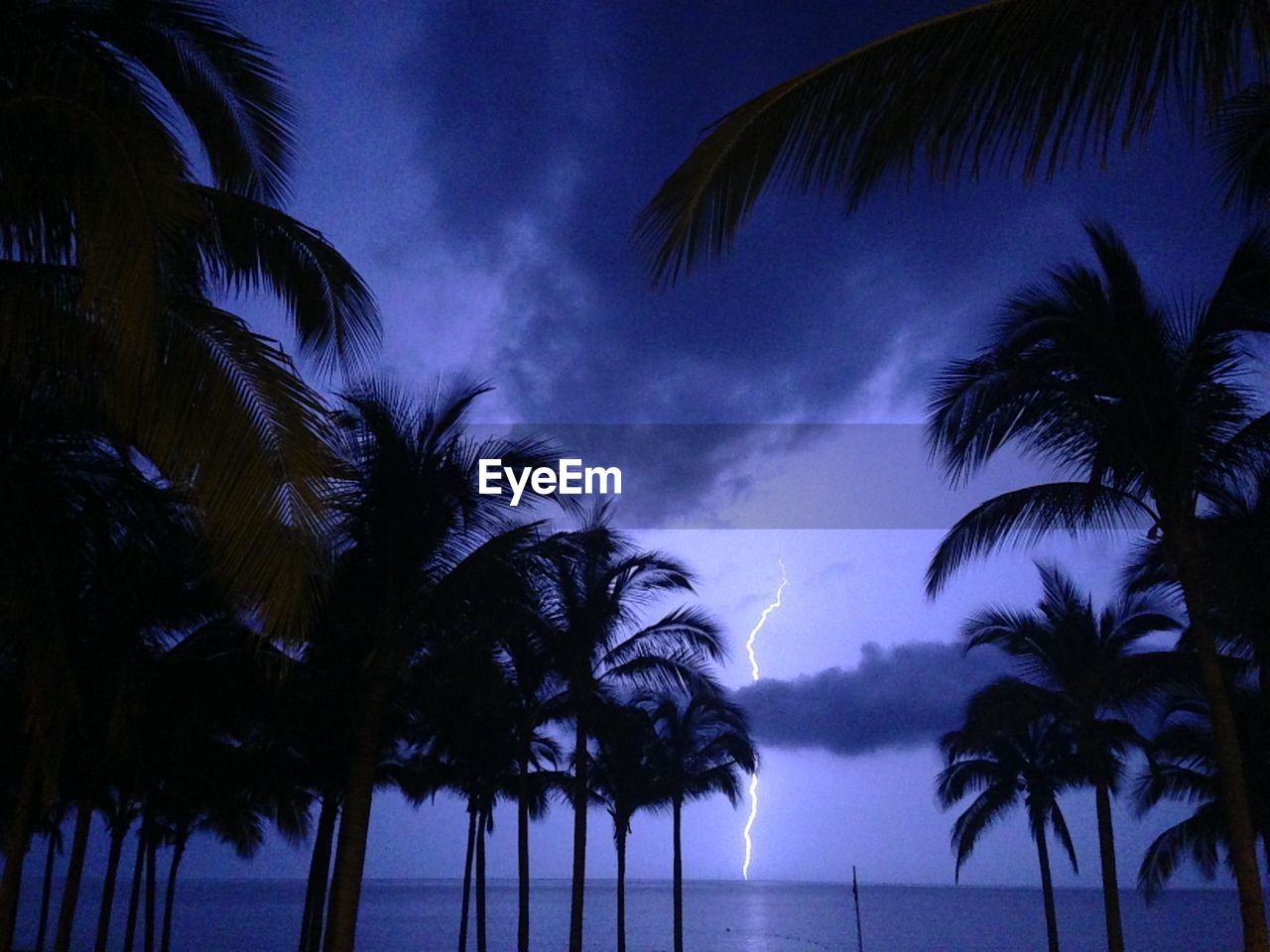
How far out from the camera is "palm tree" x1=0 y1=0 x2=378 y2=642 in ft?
20.2

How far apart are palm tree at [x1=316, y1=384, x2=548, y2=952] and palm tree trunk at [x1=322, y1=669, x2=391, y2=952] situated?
0.02 metres

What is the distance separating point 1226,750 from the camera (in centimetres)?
1107

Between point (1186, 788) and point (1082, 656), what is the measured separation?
4349 mm

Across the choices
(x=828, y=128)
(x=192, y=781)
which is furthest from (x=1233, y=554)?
(x=192, y=781)

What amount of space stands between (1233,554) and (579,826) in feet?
51.3

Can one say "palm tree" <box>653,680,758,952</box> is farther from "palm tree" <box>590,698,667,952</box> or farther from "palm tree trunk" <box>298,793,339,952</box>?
"palm tree trunk" <box>298,793,339,952</box>

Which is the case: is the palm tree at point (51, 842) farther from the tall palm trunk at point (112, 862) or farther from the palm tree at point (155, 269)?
the palm tree at point (155, 269)

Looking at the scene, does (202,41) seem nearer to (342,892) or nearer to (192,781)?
(342,892)

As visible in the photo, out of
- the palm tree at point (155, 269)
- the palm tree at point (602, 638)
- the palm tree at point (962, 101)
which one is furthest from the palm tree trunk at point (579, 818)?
the palm tree at point (962, 101)

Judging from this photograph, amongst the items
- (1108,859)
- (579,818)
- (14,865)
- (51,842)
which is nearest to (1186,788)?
(1108,859)

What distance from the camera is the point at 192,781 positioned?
2281cm

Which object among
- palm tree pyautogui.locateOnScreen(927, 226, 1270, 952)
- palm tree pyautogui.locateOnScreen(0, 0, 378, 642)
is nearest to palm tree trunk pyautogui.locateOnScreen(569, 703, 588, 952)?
palm tree pyautogui.locateOnScreen(927, 226, 1270, 952)

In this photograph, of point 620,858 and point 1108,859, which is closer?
point 1108,859

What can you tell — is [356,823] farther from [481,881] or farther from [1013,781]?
[1013,781]
